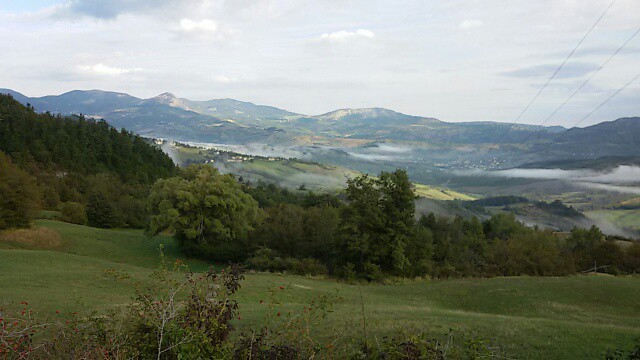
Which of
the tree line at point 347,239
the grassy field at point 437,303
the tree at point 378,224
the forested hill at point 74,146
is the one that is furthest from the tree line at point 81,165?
the tree at point 378,224

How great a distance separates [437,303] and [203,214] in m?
31.8

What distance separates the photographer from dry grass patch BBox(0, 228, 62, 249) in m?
40.7

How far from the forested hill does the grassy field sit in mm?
86669

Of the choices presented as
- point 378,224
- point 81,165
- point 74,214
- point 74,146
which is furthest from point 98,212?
point 74,146

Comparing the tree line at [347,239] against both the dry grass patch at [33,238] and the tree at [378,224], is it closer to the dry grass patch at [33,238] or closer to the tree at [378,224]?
the tree at [378,224]

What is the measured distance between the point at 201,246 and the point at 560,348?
41.9 meters

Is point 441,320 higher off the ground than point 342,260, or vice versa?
point 441,320

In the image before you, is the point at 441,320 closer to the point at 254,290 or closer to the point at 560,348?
the point at 560,348

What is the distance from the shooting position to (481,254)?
58.4 meters

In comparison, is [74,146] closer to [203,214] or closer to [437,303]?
[203,214]

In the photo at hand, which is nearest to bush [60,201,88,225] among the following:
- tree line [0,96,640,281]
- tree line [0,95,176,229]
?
tree line [0,95,176,229]

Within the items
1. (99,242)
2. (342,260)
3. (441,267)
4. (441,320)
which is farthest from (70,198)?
(441,320)

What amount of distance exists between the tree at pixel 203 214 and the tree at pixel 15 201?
1198cm

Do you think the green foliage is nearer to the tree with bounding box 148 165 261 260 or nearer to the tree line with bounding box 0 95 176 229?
the tree line with bounding box 0 95 176 229
